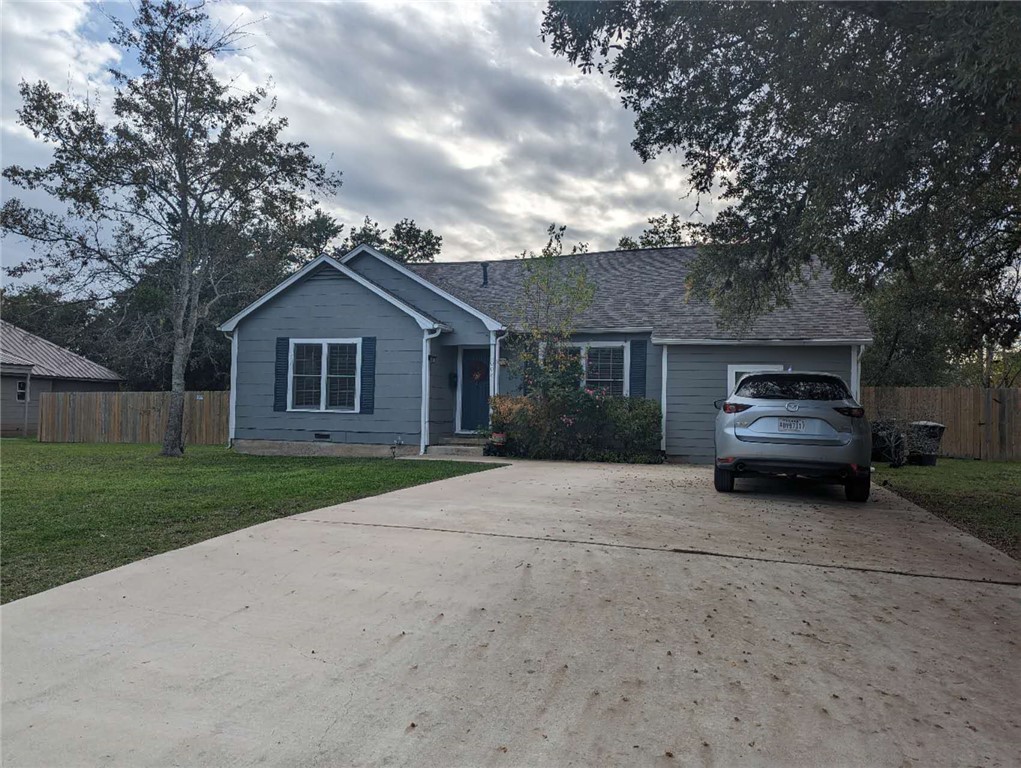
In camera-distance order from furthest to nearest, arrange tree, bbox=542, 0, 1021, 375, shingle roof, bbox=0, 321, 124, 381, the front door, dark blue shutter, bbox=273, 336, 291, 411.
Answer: shingle roof, bbox=0, 321, 124, 381, the front door, dark blue shutter, bbox=273, 336, 291, 411, tree, bbox=542, 0, 1021, 375

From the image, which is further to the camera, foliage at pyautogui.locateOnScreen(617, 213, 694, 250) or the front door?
foliage at pyautogui.locateOnScreen(617, 213, 694, 250)

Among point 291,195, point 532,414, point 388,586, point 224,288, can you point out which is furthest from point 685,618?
point 224,288

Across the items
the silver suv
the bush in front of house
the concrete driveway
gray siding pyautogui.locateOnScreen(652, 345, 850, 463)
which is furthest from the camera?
gray siding pyautogui.locateOnScreen(652, 345, 850, 463)

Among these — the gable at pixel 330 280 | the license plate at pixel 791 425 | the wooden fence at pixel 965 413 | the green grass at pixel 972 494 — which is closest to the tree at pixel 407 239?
the gable at pixel 330 280

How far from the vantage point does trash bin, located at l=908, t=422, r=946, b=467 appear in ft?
48.1

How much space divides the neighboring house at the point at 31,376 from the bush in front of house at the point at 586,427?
21804 millimetres

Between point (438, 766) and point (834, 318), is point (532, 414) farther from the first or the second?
point (438, 766)

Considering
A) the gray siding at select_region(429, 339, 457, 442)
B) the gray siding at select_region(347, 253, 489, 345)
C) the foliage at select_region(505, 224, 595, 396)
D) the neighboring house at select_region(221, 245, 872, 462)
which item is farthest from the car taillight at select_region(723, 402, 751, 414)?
the gray siding at select_region(429, 339, 457, 442)

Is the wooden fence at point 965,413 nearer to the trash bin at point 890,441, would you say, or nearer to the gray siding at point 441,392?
the trash bin at point 890,441

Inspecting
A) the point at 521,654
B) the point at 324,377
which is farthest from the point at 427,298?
the point at 521,654

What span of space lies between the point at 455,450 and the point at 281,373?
15.3ft

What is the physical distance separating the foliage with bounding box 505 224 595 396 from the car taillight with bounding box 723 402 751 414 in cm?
561

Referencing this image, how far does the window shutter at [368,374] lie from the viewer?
15469 millimetres

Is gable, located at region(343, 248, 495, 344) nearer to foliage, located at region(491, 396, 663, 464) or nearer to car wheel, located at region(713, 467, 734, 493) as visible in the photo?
foliage, located at region(491, 396, 663, 464)
